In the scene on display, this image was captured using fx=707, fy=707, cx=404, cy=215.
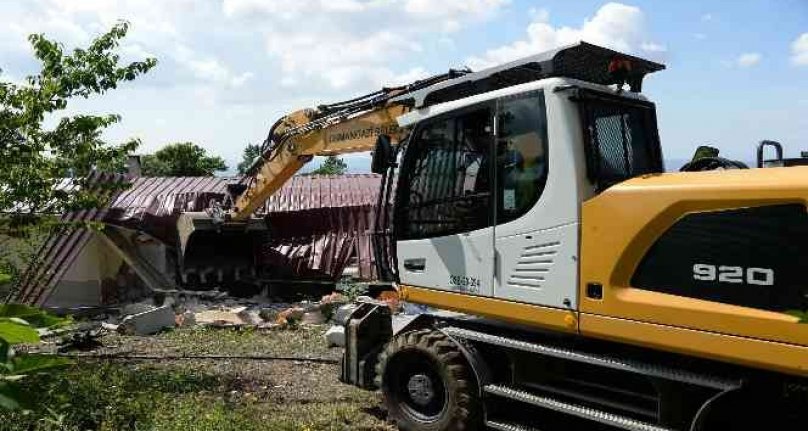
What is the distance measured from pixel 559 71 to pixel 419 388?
9.12ft

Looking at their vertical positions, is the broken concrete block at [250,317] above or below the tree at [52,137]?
below

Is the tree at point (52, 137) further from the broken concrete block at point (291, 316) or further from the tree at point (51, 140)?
the broken concrete block at point (291, 316)

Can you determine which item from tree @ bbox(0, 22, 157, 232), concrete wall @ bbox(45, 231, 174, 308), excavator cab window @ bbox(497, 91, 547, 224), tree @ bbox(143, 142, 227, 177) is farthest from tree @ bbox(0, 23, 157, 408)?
tree @ bbox(143, 142, 227, 177)

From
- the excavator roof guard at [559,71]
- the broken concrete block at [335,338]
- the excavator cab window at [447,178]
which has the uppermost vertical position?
the excavator roof guard at [559,71]

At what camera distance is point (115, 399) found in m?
5.89

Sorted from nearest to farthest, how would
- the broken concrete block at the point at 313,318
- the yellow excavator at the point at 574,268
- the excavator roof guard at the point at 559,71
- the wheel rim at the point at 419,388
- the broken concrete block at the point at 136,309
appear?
the yellow excavator at the point at 574,268 < the excavator roof guard at the point at 559,71 < the wheel rim at the point at 419,388 < the broken concrete block at the point at 313,318 < the broken concrete block at the point at 136,309

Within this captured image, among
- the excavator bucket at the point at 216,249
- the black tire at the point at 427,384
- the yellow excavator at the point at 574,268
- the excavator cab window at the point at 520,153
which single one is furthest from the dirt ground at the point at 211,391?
the excavator bucket at the point at 216,249

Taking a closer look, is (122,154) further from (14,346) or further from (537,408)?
(14,346)

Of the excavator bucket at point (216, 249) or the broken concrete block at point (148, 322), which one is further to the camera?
the excavator bucket at point (216, 249)

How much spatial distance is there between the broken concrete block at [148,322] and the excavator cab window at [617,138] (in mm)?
7757

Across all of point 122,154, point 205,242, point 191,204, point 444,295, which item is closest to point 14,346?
point 444,295

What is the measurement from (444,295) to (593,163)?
64.6 inches

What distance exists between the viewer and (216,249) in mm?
14555

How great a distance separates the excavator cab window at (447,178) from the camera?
5379 mm
